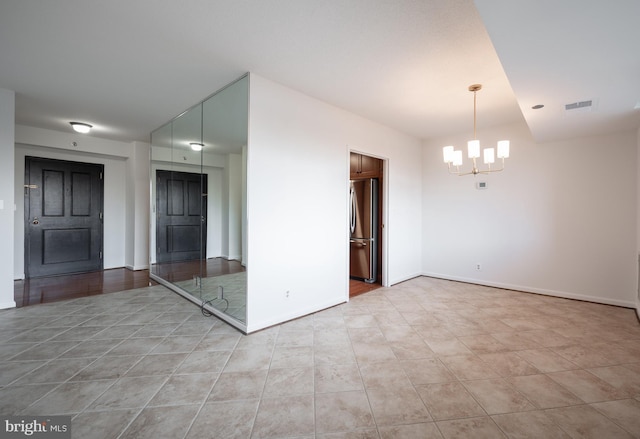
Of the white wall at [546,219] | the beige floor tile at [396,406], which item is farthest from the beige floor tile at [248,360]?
the white wall at [546,219]

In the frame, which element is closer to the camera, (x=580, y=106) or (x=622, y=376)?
(x=622, y=376)

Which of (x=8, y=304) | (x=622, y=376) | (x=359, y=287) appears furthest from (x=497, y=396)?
(x=8, y=304)

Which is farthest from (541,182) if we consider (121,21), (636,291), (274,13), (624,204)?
(121,21)

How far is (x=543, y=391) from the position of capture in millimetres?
1925

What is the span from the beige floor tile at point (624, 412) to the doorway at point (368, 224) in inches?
122

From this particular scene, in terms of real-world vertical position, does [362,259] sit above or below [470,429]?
above

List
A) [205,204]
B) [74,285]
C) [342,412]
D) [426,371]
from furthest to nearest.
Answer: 1. [74,285]
2. [205,204]
3. [426,371]
4. [342,412]

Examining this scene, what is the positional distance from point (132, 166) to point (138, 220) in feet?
3.82

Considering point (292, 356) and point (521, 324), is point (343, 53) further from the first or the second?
point (521, 324)

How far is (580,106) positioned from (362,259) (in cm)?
351

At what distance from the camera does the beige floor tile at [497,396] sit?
1.75m

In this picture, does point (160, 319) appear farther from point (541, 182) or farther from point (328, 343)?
point (541, 182)

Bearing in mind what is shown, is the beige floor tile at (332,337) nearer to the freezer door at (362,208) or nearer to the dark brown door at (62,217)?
the freezer door at (362,208)

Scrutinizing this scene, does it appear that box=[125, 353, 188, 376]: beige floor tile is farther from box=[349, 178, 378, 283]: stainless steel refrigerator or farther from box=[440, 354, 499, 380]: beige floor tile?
box=[349, 178, 378, 283]: stainless steel refrigerator
